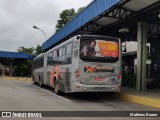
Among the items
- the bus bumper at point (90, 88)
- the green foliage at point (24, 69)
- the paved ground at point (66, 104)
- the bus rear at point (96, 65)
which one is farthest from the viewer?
the green foliage at point (24, 69)

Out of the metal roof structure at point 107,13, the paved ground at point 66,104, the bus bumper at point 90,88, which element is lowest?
the paved ground at point 66,104

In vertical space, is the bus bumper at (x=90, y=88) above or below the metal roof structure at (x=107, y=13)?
below

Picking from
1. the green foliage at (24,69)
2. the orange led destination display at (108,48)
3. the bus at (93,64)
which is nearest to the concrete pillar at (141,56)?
the bus at (93,64)

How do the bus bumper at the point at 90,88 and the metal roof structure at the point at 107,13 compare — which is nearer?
the bus bumper at the point at 90,88

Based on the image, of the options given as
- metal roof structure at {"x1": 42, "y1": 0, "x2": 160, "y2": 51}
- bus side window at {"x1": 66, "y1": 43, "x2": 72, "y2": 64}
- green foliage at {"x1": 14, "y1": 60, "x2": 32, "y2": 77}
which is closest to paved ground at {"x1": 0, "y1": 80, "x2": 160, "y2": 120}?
bus side window at {"x1": 66, "y1": 43, "x2": 72, "y2": 64}

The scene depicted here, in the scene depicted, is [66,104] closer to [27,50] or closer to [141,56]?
[141,56]

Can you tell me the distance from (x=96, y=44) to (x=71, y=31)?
10.2 meters

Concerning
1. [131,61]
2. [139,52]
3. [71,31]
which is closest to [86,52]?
[139,52]

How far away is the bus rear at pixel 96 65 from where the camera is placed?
581 inches

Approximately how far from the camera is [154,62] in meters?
26.4

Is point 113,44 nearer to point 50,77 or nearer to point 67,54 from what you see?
point 67,54

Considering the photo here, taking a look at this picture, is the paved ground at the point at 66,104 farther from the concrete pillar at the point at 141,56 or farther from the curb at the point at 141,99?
the concrete pillar at the point at 141,56

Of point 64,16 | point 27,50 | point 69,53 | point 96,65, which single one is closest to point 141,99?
point 96,65

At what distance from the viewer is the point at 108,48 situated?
1520cm
